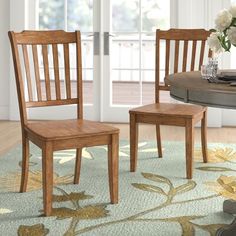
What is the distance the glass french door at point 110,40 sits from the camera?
18.0ft

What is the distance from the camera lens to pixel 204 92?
2.39 metres

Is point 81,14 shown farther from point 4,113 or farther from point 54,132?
point 54,132

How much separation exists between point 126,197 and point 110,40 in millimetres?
2596

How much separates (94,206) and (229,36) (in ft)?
3.86

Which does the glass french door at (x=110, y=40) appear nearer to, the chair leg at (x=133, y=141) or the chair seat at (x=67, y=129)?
the chair leg at (x=133, y=141)

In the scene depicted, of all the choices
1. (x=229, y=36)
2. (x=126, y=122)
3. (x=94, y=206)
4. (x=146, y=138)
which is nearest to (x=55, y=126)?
(x=94, y=206)

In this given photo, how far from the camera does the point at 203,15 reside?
17.3 feet

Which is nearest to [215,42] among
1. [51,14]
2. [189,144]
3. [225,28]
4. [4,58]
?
[225,28]

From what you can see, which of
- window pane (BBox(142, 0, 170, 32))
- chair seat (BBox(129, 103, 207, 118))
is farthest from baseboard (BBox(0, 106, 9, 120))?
chair seat (BBox(129, 103, 207, 118))

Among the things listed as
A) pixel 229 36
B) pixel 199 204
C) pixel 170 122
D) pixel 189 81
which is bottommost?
pixel 199 204

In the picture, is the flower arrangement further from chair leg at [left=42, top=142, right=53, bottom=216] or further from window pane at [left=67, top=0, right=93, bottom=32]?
window pane at [left=67, top=0, right=93, bottom=32]

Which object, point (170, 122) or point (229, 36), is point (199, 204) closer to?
point (170, 122)

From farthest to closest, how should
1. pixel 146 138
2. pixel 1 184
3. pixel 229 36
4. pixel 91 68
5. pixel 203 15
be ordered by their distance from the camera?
pixel 91 68 < pixel 203 15 < pixel 146 138 < pixel 1 184 < pixel 229 36

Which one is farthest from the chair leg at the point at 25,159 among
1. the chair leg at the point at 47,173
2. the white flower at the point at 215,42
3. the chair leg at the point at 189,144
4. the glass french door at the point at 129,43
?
the glass french door at the point at 129,43
